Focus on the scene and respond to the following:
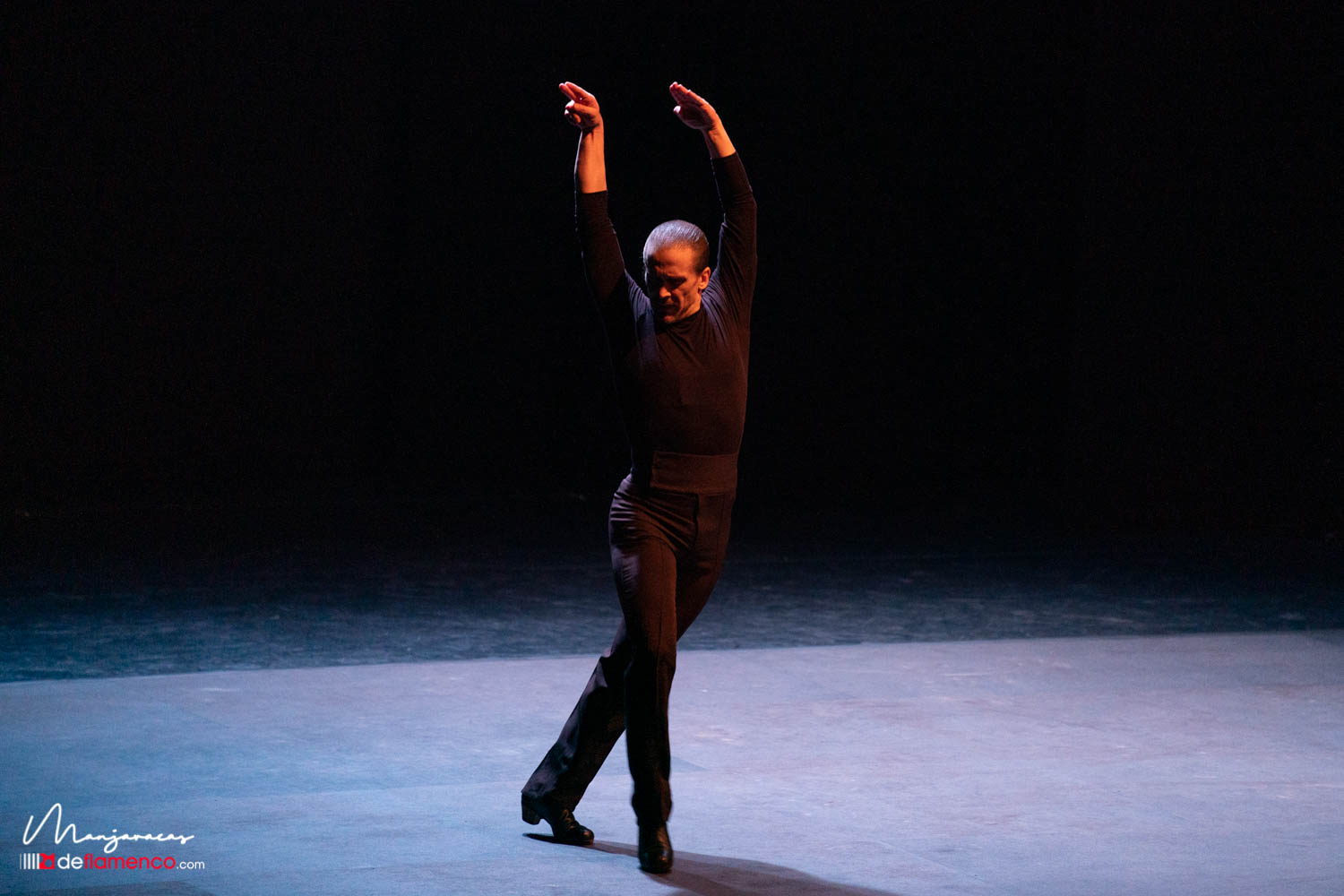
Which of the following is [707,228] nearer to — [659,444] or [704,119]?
[704,119]

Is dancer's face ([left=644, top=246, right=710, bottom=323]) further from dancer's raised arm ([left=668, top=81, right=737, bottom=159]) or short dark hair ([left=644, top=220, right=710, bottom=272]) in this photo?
dancer's raised arm ([left=668, top=81, right=737, bottom=159])

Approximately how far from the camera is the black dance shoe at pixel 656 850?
357 centimetres

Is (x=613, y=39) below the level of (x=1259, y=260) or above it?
above

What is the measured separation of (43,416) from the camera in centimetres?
1025

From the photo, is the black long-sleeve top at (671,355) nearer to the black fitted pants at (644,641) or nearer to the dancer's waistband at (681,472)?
the dancer's waistband at (681,472)

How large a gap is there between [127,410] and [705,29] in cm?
450

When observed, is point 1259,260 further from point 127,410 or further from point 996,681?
point 127,410

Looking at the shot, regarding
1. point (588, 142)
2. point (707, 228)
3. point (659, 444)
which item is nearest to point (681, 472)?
point (659, 444)

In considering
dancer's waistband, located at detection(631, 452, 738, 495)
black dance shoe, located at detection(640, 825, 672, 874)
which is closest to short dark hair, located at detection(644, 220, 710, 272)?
dancer's waistband, located at detection(631, 452, 738, 495)

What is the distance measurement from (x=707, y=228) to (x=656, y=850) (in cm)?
788

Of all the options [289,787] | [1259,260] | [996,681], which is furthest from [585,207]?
[1259,260]

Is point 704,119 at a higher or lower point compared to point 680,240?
higher

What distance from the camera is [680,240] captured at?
3.65 meters

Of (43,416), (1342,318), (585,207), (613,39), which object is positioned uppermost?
(613,39)
